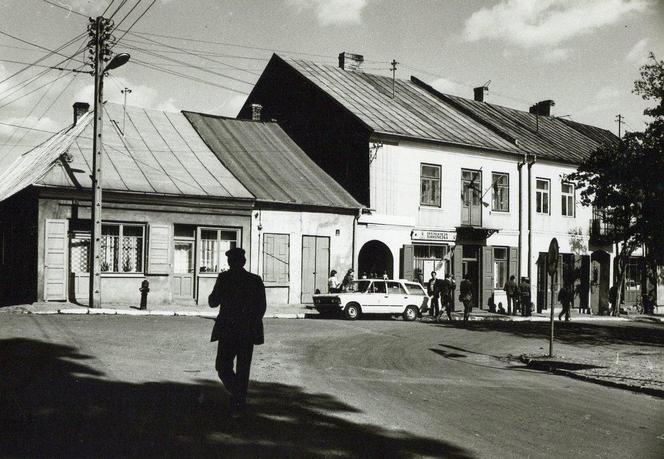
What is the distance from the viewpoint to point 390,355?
523 inches

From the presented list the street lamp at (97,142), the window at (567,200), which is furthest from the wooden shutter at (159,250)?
the window at (567,200)

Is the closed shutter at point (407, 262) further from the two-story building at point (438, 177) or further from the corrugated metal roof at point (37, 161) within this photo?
the corrugated metal roof at point (37, 161)

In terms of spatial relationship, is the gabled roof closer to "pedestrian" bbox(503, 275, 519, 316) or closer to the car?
"pedestrian" bbox(503, 275, 519, 316)

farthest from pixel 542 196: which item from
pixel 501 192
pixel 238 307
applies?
pixel 238 307

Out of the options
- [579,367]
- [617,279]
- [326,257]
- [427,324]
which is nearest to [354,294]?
[427,324]

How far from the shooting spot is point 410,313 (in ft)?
73.1

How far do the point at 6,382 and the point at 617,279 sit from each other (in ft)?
102

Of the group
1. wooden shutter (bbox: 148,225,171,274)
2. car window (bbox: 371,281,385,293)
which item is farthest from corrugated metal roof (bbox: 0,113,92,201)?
car window (bbox: 371,281,385,293)

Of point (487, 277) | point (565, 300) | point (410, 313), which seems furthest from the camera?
point (487, 277)

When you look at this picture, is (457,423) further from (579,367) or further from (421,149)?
(421,149)

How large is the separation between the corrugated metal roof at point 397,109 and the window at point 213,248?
754 cm

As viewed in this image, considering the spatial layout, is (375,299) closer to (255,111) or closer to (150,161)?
(150,161)

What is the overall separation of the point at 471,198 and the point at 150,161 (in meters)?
14.0

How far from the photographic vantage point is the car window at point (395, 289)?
22.0 m
